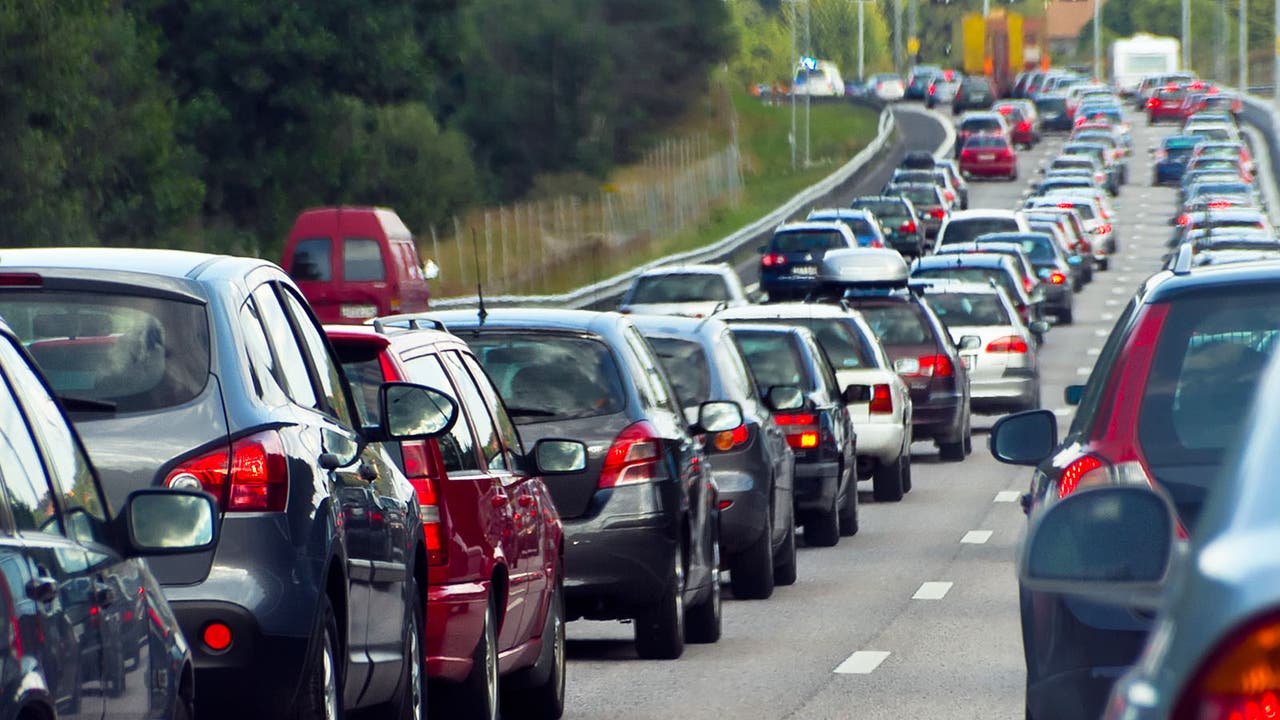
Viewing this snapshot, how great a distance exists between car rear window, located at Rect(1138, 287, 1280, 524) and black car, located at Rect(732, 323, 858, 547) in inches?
424

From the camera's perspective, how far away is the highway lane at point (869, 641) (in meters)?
10.6

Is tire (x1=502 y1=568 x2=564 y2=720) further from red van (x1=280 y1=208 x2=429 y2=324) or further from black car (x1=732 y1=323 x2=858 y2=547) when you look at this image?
red van (x1=280 y1=208 x2=429 y2=324)

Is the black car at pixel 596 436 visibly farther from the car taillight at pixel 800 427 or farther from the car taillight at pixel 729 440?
the car taillight at pixel 800 427

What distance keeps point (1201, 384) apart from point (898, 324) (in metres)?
18.7

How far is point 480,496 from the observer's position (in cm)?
896

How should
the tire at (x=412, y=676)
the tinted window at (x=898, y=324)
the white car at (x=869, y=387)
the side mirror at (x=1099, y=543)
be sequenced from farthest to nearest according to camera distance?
the tinted window at (x=898, y=324) < the white car at (x=869, y=387) < the tire at (x=412, y=676) < the side mirror at (x=1099, y=543)

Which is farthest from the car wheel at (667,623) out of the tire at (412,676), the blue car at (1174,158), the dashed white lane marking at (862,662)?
the blue car at (1174,158)

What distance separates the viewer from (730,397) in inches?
581

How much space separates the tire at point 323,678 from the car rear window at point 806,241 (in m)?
39.5

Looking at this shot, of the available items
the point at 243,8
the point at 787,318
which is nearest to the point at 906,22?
the point at 243,8

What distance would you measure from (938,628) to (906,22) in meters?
164

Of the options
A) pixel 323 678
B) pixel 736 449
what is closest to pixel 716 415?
pixel 736 449

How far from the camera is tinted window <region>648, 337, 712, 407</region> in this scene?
14.9 metres

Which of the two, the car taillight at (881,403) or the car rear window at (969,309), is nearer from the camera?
the car taillight at (881,403)
